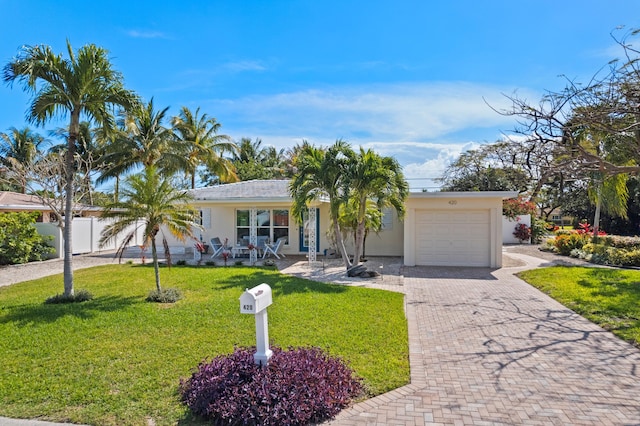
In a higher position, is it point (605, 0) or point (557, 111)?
point (605, 0)

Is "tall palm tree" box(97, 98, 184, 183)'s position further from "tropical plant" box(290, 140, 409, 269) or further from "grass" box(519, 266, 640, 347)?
"grass" box(519, 266, 640, 347)

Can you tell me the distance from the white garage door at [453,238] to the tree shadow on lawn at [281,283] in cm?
589

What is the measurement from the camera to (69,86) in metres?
8.83

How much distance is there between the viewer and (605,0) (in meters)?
8.34

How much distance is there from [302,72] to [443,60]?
18.7ft

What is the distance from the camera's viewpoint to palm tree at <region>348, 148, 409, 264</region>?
1234cm

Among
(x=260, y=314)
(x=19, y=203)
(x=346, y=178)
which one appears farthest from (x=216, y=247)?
(x=260, y=314)

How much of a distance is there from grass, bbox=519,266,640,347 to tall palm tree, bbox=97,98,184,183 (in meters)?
16.6

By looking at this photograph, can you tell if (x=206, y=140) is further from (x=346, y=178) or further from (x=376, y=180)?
(x=376, y=180)

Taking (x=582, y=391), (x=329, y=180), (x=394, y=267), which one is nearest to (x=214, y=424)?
(x=582, y=391)

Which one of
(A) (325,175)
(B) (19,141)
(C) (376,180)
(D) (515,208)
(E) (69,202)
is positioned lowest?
(E) (69,202)

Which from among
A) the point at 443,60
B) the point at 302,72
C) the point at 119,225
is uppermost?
the point at 302,72

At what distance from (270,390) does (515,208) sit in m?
25.1

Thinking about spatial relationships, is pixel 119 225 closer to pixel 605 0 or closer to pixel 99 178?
pixel 605 0
